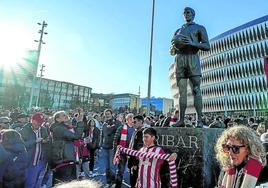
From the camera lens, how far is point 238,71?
6806cm

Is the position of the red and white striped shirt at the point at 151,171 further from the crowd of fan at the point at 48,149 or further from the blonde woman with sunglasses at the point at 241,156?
the blonde woman with sunglasses at the point at 241,156

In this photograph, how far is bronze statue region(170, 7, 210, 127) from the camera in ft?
22.9

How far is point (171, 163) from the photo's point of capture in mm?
4484

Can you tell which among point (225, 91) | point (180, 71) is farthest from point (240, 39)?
point (180, 71)

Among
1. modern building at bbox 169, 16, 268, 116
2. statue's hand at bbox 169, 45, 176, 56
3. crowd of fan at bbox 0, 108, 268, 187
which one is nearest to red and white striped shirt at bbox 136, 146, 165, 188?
crowd of fan at bbox 0, 108, 268, 187

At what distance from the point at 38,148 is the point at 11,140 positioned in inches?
A: 51.9

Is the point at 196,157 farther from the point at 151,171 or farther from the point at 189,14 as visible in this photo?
the point at 189,14

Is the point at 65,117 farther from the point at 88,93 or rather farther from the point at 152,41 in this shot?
the point at 88,93

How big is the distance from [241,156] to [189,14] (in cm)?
510

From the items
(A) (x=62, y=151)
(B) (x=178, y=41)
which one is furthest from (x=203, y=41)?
(A) (x=62, y=151)

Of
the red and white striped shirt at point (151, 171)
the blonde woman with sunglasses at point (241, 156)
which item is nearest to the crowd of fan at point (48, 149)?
the red and white striped shirt at point (151, 171)

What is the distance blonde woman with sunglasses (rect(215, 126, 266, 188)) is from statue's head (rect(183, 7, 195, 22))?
15.9 ft

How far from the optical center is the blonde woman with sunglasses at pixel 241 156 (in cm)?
253

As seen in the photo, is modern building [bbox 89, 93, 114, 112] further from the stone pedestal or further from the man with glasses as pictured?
the stone pedestal
